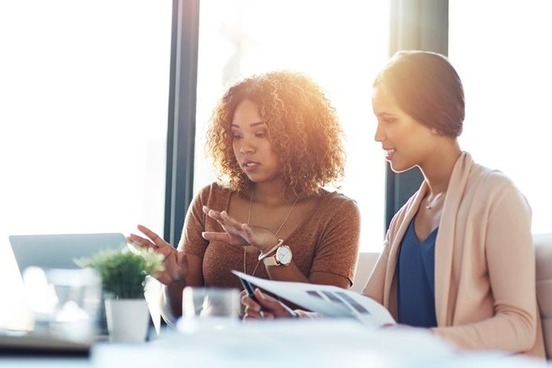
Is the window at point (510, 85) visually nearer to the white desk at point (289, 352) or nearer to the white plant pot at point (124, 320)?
the white plant pot at point (124, 320)

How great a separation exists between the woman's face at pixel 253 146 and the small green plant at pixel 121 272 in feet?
3.02

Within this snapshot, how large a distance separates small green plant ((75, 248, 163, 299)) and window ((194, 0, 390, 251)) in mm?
1906

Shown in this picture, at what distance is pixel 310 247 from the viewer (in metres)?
2.48

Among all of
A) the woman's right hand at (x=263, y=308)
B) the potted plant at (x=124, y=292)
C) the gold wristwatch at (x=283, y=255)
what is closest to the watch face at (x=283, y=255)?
the gold wristwatch at (x=283, y=255)

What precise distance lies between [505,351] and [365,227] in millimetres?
1697

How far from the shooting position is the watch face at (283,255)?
2240 millimetres

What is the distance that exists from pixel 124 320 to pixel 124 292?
57 millimetres

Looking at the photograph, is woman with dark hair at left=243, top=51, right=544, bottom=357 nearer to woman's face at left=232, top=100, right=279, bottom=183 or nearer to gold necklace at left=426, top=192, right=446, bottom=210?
gold necklace at left=426, top=192, right=446, bottom=210

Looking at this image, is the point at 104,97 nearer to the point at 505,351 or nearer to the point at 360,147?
the point at 360,147

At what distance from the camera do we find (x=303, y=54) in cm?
352

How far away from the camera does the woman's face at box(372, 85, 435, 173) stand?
2070 millimetres

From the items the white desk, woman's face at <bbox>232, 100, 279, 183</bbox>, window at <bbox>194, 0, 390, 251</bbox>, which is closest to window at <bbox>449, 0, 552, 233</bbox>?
window at <bbox>194, 0, 390, 251</bbox>

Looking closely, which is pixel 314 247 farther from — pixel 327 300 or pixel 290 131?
pixel 327 300

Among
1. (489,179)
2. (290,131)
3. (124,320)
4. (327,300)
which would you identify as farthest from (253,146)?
(124,320)
